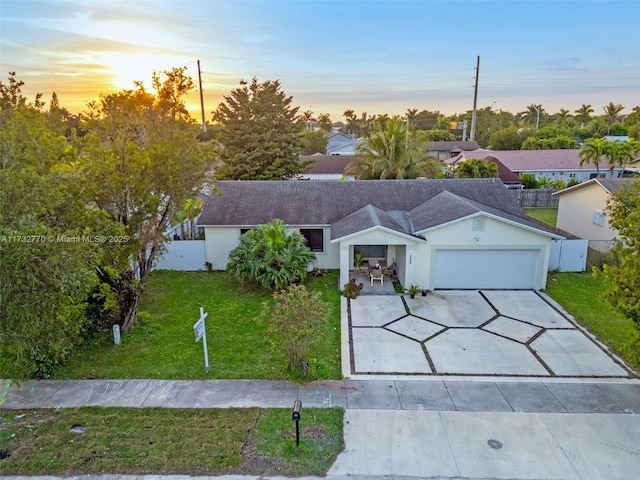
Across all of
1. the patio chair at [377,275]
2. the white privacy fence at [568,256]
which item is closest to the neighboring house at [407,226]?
the patio chair at [377,275]

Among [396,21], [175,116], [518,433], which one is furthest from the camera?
[396,21]

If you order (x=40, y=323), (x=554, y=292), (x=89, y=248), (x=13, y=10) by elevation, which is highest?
(x=13, y=10)

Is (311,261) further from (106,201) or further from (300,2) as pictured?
(300,2)

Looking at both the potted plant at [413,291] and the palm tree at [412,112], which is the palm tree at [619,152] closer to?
the potted plant at [413,291]

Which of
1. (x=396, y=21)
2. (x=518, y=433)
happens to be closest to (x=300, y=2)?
(x=396, y=21)

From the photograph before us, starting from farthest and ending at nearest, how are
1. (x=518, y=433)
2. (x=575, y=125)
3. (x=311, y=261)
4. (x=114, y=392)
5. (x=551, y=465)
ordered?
(x=575, y=125) < (x=311, y=261) < (x=114, y=392) < (x=518, y=433) < (x=551, y=465)

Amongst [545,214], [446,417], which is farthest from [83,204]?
[545,214]

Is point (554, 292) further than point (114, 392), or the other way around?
point (554, 292)

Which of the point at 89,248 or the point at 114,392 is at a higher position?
the point at 89,248
